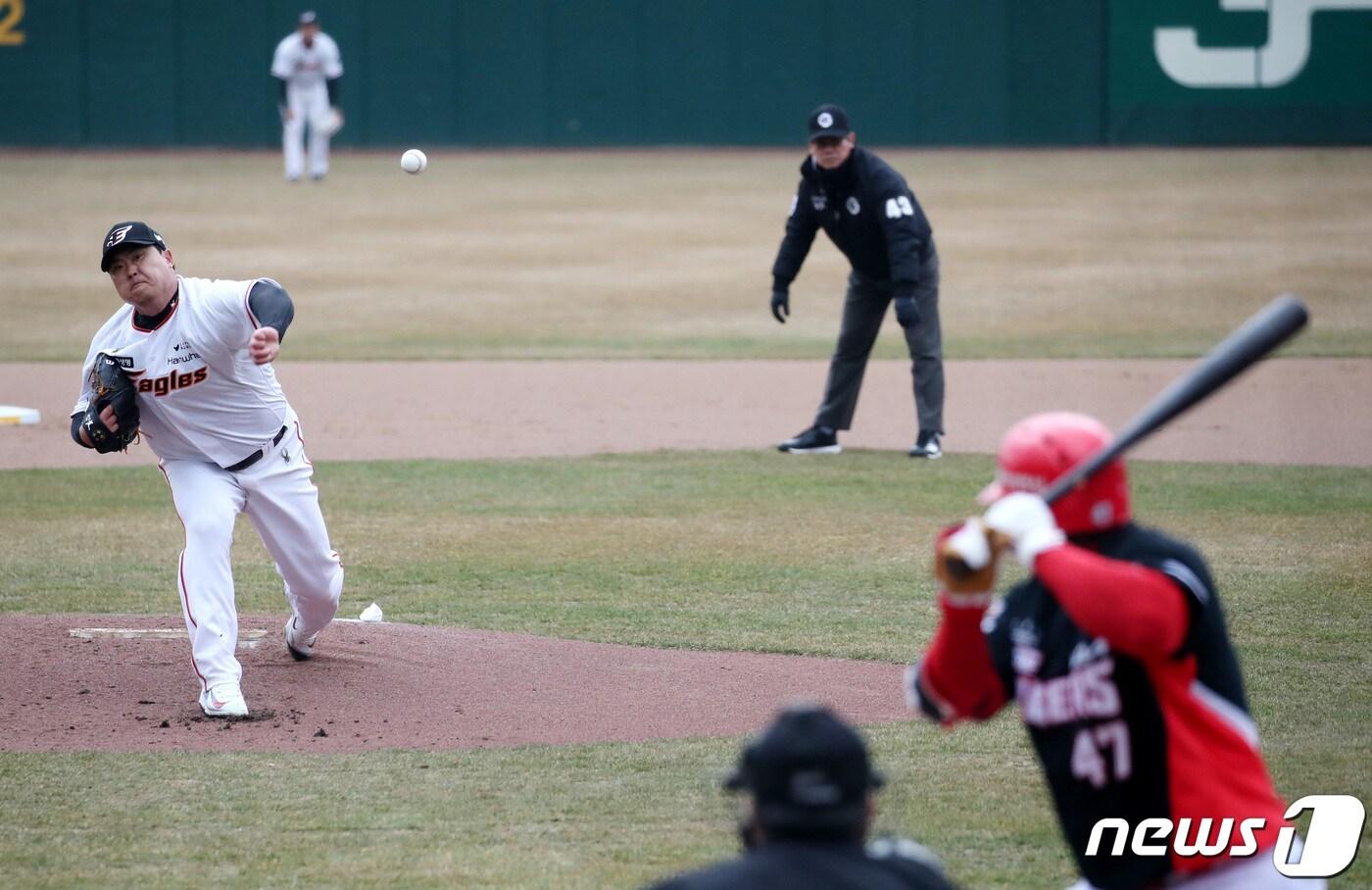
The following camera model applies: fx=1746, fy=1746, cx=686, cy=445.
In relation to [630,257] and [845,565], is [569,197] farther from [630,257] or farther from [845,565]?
[845,565]

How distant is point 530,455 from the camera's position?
11.3m

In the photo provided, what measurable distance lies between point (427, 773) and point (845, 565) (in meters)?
3.34

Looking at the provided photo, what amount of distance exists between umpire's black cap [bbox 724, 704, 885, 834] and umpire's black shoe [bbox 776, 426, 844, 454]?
28.7 feet

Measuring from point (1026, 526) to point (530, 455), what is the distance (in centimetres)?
841

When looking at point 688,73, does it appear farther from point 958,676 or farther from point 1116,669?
point 1116,669

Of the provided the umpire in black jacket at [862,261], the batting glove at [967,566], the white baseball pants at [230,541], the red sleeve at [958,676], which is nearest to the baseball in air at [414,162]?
the umpire in black jacket at [862,261]

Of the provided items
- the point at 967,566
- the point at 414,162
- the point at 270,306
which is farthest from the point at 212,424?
the point at 414,162

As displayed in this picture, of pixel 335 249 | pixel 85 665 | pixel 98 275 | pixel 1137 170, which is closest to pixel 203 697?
pixel 85 665

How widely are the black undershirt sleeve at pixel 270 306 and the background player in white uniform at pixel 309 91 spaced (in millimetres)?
22916

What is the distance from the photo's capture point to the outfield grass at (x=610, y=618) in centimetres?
478

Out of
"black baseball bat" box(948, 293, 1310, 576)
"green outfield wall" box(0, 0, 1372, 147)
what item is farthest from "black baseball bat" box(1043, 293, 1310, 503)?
"green outfield wall" box(0, 0, 1372, 147)

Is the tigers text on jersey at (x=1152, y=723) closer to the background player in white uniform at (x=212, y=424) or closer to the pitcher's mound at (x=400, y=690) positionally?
the pitcher's mound at (x=400, y=690)

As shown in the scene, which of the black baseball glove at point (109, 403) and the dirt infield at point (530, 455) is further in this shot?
the dirt infield at point (530, 455)

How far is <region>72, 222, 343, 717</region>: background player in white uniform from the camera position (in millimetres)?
5875
